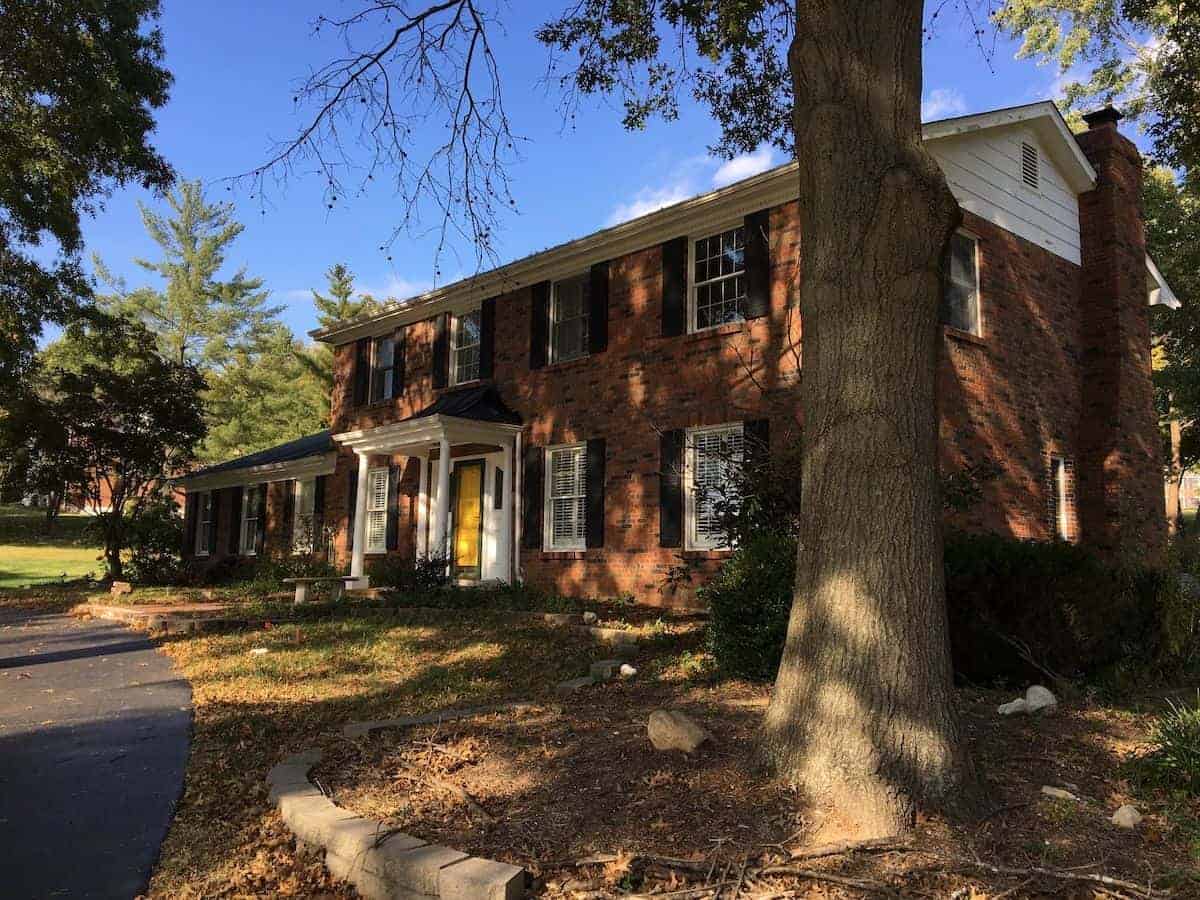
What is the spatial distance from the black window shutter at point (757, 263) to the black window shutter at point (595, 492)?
10.2 ft

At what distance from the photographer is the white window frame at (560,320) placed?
13312 mm

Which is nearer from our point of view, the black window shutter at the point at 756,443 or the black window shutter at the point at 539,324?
the black window shutter at the point at 756,443

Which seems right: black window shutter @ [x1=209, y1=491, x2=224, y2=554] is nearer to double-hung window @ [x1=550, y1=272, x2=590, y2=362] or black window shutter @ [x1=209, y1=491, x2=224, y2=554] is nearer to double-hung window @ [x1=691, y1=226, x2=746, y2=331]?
double-hung window @ [x1=550, y1=272, x2=590, y2=362]

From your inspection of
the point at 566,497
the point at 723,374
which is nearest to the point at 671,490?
the point at 723,374

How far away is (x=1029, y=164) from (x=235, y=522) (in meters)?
19.2

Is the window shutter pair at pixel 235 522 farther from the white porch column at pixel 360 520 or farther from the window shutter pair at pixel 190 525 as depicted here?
the white porch column at pixel 360 520

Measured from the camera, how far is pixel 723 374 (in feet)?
36.4

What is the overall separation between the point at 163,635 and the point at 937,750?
31.5 ft

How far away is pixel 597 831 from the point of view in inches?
130

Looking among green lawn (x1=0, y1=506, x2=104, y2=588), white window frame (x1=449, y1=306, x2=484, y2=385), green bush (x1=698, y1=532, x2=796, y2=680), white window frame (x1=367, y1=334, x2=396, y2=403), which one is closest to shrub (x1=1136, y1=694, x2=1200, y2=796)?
green bush (x1=698, y1=532, x2=796, y2=680)

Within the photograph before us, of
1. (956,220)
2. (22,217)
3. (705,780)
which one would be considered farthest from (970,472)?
(22,217)

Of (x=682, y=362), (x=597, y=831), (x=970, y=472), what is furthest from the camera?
(x=682, y=362)

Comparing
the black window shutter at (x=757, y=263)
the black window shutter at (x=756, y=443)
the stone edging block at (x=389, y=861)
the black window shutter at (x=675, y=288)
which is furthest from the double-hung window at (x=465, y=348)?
the stone edging block at (x=389, y=861)

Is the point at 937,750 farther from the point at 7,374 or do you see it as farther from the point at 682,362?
the point at 7,374
